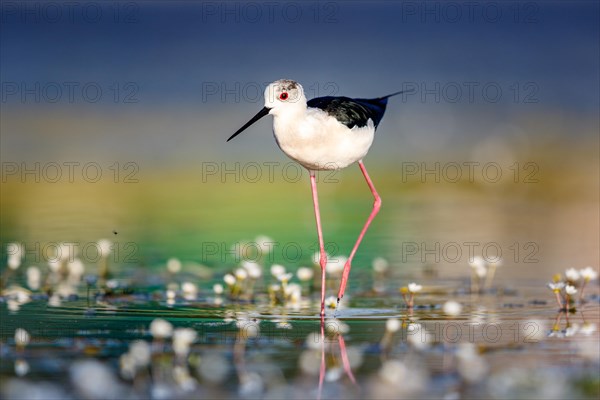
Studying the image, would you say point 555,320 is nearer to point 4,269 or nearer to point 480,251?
point 480,251

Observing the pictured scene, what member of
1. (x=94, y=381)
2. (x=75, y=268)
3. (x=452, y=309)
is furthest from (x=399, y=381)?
(x=75, y=268)

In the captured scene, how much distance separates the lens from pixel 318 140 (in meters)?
7.27

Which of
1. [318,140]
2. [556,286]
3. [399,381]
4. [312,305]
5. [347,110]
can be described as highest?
[347,110]

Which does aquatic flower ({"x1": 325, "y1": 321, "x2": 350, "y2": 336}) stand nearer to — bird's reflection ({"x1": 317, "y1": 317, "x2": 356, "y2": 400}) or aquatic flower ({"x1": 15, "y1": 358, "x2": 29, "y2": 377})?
bird's reflection ({"x1": 317, "y1": 317, "x2": 356, "y2": 400})

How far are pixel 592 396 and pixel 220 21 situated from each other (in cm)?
1534

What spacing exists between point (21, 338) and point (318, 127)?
2321 mm

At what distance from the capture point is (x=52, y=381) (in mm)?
5016

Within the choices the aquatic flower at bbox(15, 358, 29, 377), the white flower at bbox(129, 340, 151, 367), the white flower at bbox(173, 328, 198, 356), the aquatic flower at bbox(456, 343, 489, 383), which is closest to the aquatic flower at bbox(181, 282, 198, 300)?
the white flower at bbox(129, 340, 151, 367)

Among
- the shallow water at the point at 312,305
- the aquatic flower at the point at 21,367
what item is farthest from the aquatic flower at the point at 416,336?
the aquatic flower at the point at 21,367

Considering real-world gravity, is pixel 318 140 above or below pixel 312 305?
above

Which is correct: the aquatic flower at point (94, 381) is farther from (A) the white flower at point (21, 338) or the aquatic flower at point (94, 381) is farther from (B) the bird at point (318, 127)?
(B) the bird at point (318, 127)

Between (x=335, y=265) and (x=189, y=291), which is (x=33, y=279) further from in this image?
(x=335, y=265)

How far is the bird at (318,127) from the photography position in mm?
7164

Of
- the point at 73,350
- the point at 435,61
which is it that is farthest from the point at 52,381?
the point at 435,61
